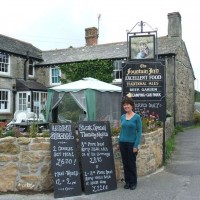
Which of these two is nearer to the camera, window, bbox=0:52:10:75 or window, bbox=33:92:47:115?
window, bbox=0:52:10:75

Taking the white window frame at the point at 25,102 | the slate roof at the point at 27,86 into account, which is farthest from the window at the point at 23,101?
the slate roof at the point at 27,86

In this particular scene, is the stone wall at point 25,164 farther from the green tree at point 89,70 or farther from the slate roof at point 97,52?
the green tree at point 89,70

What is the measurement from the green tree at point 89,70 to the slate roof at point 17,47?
133 inches

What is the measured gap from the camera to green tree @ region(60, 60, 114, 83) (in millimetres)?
24422

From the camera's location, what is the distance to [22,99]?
25266 millimetres

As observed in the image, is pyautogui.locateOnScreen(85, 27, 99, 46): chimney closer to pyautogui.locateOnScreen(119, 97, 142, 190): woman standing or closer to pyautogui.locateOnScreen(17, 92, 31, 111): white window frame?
pyautogui.locateOnScreen(17, 92, 31, 111): white window frame

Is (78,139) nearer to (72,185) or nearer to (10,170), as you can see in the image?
(72,185)

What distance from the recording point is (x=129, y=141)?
680cm

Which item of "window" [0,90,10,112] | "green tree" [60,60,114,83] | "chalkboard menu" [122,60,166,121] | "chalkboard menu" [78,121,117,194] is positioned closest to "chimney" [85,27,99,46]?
"green tree" [60,60,114,83]

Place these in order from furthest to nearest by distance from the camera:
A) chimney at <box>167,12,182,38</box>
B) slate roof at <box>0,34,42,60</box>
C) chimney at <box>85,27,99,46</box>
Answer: chimney at <box>85,27,99,46</box>, slate roof at <box>0,34,42,60</box>, chimney at <box>167,12,182,38</box>

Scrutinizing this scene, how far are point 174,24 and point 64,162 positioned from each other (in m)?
19.7

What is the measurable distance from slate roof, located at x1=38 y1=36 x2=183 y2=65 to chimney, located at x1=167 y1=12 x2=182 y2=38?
431 millimetres

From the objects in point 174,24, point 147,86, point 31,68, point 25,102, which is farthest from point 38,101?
point 147,86

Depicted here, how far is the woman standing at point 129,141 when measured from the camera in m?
6.78
